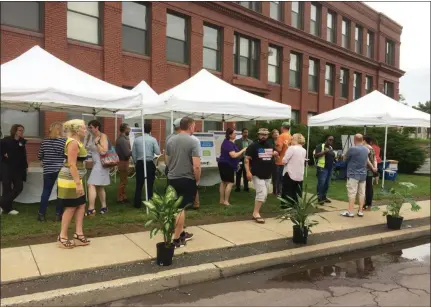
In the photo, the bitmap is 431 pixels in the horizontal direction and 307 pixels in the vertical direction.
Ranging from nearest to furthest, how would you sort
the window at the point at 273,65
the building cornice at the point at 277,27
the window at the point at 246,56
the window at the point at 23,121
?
the window at the point at 23,121 → the building cornice at the point at 277,27 → the window at the point at 246,56 → the window at the point at 273,65

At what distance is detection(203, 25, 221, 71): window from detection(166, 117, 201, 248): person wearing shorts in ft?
43.0

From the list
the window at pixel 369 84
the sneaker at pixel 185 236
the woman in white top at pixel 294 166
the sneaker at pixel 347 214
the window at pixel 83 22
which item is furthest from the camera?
the window at pixel 369 84

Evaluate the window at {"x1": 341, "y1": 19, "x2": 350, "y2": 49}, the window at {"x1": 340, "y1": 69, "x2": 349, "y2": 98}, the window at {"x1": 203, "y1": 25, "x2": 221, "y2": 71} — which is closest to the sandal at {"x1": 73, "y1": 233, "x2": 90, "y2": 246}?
the window at {"x1": 203, "y1": 25, "x2": 221, "y2": 71}

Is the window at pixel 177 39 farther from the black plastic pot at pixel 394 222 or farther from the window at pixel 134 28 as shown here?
the black plastic pot at pixel 394 222

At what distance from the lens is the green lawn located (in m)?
5.61

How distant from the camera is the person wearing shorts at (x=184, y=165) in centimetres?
522

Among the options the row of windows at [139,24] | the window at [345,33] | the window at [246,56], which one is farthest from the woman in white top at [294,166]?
the window at [345,33]

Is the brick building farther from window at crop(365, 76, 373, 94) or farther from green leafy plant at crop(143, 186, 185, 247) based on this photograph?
green leafy plant at crop(143, 186, 185, 247)

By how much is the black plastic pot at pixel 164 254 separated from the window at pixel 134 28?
465 inches

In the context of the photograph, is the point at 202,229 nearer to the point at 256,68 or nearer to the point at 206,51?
the point at 206,51

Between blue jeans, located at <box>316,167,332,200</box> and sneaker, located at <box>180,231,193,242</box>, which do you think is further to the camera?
blue jeans, located at <box>316,167,332,200</box>

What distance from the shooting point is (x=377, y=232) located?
22.5 feet

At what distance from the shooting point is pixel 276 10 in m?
21.5

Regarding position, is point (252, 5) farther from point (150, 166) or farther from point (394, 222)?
point (394, 222)
